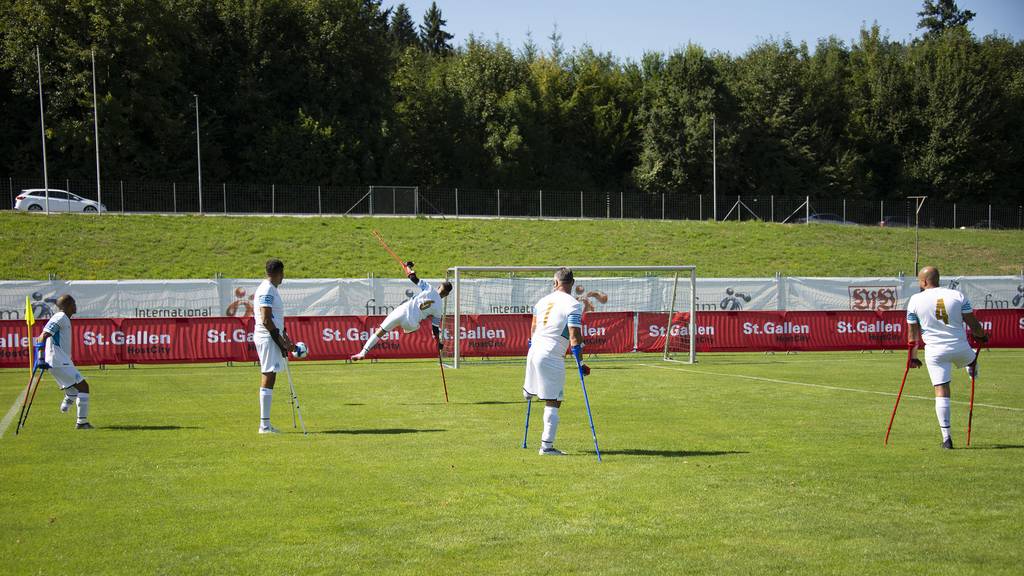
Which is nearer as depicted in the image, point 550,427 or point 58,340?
point 550,427

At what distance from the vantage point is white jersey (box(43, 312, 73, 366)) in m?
13.5

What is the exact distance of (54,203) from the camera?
50156 mm

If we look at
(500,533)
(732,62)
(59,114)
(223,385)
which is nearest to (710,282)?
(223,385)

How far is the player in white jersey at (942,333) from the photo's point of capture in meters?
11.7

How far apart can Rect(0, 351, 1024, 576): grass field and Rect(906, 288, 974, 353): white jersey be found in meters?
1.42

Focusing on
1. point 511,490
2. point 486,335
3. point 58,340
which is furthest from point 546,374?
point 486,335

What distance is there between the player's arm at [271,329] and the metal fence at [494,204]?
41741 mm

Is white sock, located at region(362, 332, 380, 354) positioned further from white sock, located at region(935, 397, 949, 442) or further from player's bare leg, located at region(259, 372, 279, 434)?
white sock, located at region(935, 397, 949, 442)

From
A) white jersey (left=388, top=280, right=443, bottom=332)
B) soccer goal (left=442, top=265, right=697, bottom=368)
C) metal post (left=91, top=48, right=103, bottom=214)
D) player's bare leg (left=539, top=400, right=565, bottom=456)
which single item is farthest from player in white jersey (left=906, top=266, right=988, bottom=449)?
metal post (left=91, top=48, right=103, bottom=214)

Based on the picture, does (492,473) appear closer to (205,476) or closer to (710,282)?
(205,476)

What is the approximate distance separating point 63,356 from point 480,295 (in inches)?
826

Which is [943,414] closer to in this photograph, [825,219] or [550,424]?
[550,424]

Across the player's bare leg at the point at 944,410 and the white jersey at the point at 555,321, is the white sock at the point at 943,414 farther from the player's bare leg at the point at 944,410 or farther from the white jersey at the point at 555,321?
the white jersey at the point at 555,321

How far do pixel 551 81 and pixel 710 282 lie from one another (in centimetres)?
4578
